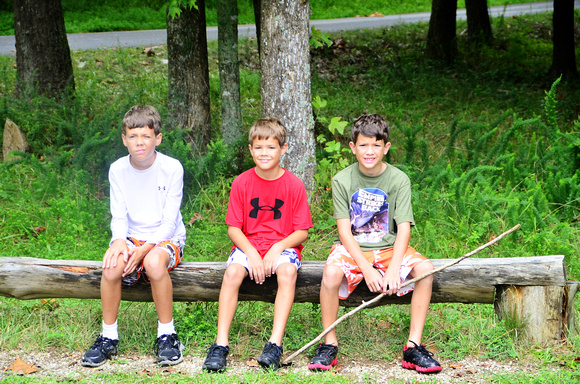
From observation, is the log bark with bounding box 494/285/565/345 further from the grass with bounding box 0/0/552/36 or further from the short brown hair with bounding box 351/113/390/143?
the grass with bounding box 0/0/552/36

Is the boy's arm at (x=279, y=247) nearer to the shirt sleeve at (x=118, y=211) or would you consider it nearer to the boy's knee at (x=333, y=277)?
the boy's knee at (x=333, y=277)

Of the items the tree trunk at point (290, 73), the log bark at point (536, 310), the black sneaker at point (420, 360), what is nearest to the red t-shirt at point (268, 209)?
the black sneaker at point (420, 360)

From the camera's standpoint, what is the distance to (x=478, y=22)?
43.0 feet

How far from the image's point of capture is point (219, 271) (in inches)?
145

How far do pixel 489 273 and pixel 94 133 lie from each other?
15.5 feet

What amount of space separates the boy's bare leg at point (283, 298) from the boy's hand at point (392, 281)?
0.56 m

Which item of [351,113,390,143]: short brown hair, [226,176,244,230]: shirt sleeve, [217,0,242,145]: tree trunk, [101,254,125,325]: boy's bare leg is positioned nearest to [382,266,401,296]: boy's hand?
[351,113,390,143]: short brown hair

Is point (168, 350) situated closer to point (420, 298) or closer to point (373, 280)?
point (373, 280)

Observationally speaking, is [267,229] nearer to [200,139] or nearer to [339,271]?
[339,271]

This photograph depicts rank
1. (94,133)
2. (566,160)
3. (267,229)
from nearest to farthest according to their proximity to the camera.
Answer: (267,229) → (566,160) → (94,133)

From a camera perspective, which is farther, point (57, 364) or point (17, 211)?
point (17, 211)

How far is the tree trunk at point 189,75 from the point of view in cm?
646

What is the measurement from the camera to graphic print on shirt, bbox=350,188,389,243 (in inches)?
141

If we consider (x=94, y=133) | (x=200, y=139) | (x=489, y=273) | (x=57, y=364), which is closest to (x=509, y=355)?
(x=489, y=273)
